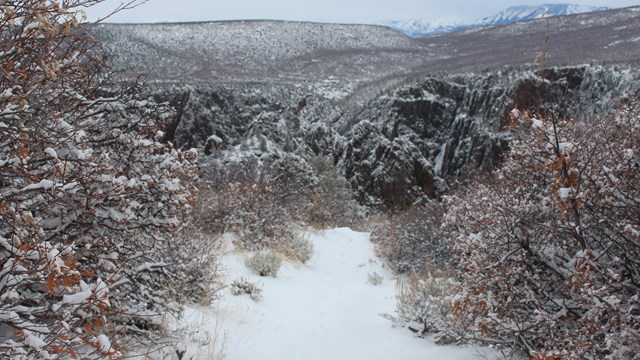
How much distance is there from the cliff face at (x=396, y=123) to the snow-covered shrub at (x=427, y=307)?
13.9m

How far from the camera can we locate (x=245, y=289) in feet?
22.1

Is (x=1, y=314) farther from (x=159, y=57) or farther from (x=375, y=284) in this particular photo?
(x=159, y=57)

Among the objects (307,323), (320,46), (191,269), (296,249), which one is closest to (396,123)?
(296,249)

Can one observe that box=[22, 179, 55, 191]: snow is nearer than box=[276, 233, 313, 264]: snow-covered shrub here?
Yes

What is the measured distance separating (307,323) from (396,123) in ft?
94.3

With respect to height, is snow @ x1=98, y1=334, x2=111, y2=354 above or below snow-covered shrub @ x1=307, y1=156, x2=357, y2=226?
above

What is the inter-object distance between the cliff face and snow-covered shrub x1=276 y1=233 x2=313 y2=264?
11.5m

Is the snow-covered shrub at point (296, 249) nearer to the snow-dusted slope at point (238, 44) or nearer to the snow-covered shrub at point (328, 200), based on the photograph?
the snow-covered shrub at point (328, 200)

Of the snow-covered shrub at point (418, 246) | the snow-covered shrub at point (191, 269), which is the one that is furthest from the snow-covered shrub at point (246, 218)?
the snow-covered shrub at point (191, 269)

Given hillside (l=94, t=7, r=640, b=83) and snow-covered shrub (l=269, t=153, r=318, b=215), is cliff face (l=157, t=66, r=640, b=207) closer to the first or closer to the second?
snow-covered shrub (l=269, t=153, r=318, b=215)

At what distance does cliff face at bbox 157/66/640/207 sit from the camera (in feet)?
85.3

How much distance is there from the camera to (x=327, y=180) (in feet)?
67.4

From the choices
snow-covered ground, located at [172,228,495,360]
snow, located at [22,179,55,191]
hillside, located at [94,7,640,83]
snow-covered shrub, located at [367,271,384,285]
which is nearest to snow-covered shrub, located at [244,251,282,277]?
snow-covered ground, located at [172,228,495,360]

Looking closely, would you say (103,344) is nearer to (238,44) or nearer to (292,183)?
(292,183)
